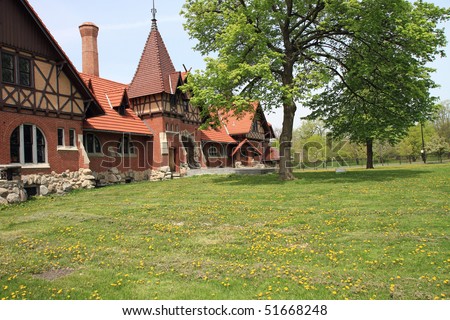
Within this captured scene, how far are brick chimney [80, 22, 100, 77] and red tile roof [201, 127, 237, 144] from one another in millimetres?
12201

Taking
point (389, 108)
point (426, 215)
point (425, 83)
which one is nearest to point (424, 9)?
point (425, 83)

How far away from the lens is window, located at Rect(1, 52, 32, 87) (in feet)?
57.4

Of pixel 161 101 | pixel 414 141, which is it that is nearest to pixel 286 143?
pixel 161 101

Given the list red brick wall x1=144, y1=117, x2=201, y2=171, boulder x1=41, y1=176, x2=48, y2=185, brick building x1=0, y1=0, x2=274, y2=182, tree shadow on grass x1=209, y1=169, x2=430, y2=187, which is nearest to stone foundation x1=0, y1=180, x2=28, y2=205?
brick building x1=0, y1=0, x2=274, y2=182

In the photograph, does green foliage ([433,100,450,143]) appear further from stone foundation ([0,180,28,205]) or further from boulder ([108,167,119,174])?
stone foundation ([0,180,28,205])

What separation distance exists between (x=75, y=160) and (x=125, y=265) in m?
16.2

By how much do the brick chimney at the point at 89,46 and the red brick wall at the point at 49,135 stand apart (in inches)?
504

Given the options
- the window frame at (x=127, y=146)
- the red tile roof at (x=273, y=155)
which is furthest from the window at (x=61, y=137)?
the red tile roof at (x=273, y=155)

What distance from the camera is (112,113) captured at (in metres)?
27.2

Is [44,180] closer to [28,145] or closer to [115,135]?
[28,145]

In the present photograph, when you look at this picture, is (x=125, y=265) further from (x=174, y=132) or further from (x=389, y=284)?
(x=174, y=132)

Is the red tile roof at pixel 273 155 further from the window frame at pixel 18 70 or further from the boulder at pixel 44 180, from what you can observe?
the window frame at pixel 18 70

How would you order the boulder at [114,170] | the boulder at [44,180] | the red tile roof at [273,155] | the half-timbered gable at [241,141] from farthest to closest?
the red tile roof at [273,155]
the half-timbered gable at [241,141]
the boulder at [114,170]
the boulder at [44,180]

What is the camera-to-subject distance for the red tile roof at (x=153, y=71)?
1168 inches
